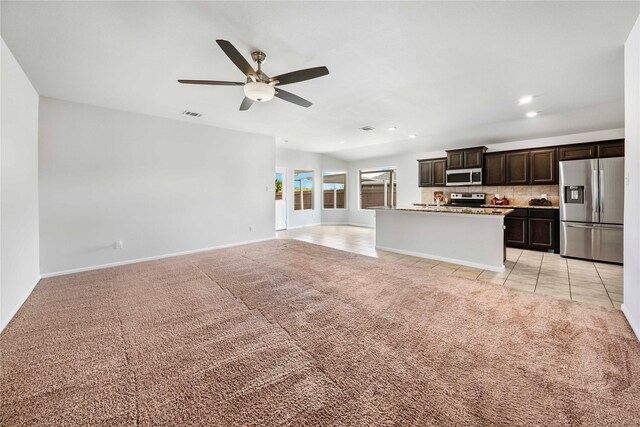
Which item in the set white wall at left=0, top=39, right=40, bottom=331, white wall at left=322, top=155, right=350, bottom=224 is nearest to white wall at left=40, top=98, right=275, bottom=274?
white wall at left=0, top=39, right=40, bottom=331

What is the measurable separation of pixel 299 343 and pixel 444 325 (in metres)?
1.31

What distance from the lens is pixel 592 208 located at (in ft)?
15.0

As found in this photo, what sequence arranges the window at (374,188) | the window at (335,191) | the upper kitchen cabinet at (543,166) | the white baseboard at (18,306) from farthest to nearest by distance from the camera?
the window at (335,191) < the window at (374,188) < the upper kitchen cabinet at (543,166) < the white baseboard at (18,306)

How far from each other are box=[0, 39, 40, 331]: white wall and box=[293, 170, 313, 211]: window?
6.30 m

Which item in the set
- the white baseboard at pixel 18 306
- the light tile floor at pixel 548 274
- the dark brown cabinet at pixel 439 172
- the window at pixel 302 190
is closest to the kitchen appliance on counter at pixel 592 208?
the light tile floor at pixel 548 274

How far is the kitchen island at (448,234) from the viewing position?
4.11 meters

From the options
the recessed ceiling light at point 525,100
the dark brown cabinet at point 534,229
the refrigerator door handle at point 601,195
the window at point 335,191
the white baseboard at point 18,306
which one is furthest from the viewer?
the window at point 335,191

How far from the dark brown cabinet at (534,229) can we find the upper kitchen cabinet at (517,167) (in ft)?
2.36

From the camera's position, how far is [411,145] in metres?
7.22

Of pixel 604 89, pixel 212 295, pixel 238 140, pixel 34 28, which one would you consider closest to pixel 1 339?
pixel 212 295

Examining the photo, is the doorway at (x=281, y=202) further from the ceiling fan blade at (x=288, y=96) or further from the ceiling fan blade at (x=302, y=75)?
the ceiling fan blade at (x=302, y=75)

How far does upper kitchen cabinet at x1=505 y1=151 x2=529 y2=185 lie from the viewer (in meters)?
5.66

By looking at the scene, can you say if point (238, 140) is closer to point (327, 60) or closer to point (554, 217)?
point (327, 60)

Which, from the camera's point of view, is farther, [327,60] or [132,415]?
[327,60]
